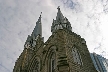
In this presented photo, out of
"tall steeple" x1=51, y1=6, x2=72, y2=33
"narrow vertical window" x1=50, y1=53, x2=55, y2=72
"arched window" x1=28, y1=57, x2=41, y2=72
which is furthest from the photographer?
"tall steeple" x1=51, y1=6, x2=72, y2=33

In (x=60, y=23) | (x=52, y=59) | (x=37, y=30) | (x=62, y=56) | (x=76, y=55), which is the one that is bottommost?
(x=62, y=56)

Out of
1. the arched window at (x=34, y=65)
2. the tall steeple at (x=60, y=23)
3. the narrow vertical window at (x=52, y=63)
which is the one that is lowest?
the narrow vertical window at (x=52, y=63)

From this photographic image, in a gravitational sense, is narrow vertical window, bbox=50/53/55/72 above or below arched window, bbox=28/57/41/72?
below

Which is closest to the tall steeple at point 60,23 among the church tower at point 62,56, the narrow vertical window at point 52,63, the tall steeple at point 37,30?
the church tower at point 62,56

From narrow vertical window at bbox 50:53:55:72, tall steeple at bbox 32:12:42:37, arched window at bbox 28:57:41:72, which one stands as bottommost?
narrow vertical window at bbox 50:53:55:72

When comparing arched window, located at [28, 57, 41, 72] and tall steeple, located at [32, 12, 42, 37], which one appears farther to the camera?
tall steeple, located at [32, 12, 42, 37]

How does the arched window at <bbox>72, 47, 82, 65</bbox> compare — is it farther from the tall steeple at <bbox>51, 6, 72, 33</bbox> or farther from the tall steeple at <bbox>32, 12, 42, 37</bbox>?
the tall steeple at <bbox>32, 12, 42, 37</bbox>

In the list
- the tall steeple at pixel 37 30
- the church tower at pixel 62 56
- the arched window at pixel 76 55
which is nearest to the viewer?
the church tower at pixel 62 56

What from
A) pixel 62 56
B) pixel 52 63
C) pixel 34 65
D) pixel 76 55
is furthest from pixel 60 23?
pixel 62 56

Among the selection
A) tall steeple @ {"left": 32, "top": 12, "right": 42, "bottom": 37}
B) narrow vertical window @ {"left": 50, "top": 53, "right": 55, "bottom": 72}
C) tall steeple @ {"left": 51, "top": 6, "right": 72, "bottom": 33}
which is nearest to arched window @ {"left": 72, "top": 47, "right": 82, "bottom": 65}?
narrow vertical window @ {"left": 50, "top": 53, "right": 55, "bottom": 72}

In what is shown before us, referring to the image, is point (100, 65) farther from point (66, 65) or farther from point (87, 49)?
point (66, 65)

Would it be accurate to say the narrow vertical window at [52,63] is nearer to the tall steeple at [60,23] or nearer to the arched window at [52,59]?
the arched window at [52,59]

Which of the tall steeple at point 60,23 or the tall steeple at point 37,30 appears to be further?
the tall steeple at point 37,30

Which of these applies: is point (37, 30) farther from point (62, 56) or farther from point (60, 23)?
point (62, 56)
